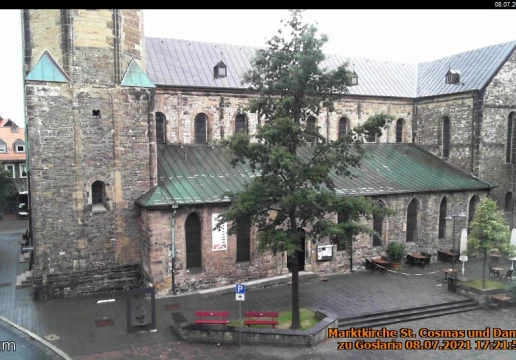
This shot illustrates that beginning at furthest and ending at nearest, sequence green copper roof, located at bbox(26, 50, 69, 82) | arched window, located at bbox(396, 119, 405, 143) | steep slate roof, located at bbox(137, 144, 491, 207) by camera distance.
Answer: arched window, located at bbox(396, 119, 405, 143)
steep slate roof, located at bbox(137, 144, 491, 207)
green copper roof, located at bbox(26, 50, 69, 82)

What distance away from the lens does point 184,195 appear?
2238 centimetres

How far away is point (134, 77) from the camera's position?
22406 mm

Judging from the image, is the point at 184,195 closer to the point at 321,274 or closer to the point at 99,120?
the point at 99,120

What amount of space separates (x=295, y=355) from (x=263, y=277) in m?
8.56

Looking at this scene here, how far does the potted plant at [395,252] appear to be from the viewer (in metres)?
27.0

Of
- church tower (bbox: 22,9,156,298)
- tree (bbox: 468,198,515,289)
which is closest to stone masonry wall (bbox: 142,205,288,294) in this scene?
church tower (bbox: 22,9,156,298)

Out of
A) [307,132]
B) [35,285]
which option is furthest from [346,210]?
[35,285]

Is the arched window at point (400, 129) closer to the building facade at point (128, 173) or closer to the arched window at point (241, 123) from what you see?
the building facade at point (128, 173)

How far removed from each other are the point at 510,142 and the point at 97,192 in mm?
28524

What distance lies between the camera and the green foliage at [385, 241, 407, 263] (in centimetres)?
2705

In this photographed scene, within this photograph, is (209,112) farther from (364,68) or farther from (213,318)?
(364,68)

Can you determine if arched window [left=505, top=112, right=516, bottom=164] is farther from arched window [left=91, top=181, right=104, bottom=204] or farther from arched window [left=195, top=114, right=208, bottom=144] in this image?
arched window [left=91, top=181, right=104, bottom=204]

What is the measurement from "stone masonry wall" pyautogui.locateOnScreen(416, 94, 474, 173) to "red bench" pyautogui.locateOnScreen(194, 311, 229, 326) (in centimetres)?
2239

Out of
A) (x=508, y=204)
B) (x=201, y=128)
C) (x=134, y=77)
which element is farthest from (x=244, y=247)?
(x=508, y=204)
